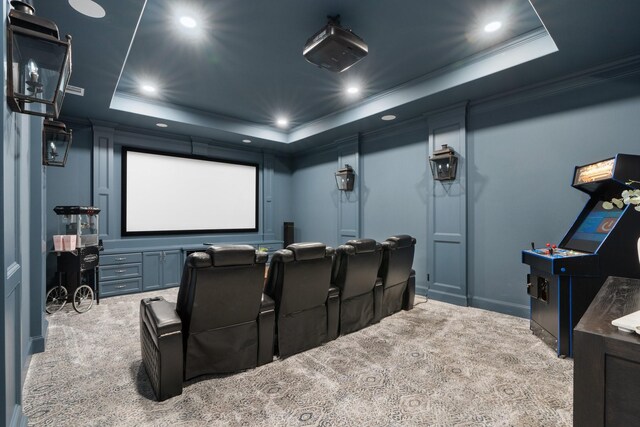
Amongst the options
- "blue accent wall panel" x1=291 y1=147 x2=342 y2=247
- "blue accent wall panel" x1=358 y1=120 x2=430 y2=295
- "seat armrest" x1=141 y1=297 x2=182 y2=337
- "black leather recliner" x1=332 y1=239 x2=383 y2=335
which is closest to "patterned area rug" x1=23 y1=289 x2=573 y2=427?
"black leather recliner" x1=332 y1=239 x2=383 y2=335

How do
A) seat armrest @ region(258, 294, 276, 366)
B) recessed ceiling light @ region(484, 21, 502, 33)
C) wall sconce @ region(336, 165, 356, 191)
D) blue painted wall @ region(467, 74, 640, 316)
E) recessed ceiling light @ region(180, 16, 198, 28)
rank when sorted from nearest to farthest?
seat armrest @ region(258, 294, 276, 366)
recessed ceiling light @ region(180, 16, 198, 28)
recessed ceiling light @ region(484, 21, 502, 33)
blue painted wall @ region(467, 74, 640, 316)
wall sconce @ region(336, 165, 356, 191)

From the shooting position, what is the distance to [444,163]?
14.0 feet

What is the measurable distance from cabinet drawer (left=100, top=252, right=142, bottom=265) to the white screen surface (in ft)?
1.76

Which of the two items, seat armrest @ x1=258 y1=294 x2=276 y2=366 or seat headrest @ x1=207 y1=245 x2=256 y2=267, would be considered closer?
seat headrest @ x1=207 y1=245 x2=256 y2=267

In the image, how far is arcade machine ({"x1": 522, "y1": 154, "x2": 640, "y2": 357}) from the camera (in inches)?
99.0

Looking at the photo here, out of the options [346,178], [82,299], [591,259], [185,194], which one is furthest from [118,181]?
[591,259]

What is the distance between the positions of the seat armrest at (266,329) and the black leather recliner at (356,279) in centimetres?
78

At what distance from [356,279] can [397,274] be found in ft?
2.61

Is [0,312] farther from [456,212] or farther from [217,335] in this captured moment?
[456,212]

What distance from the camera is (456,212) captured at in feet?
14.1

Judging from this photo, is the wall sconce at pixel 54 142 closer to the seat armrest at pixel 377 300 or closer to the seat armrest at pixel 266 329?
the seat armrest at pixel 266 329

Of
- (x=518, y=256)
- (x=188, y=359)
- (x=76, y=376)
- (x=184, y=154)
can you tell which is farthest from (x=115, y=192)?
(x=518, y=256)

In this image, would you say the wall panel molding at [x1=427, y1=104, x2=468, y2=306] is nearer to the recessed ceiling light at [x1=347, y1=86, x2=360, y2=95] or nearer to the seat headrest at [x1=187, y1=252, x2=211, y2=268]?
the recessed ceiling light at [x1=347, y1=86, x2=360, y2=95]

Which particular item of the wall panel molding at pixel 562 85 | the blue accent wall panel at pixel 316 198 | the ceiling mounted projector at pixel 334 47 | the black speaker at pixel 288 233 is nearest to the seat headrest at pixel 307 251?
the ceiling mounted projector at pixel 334 47
